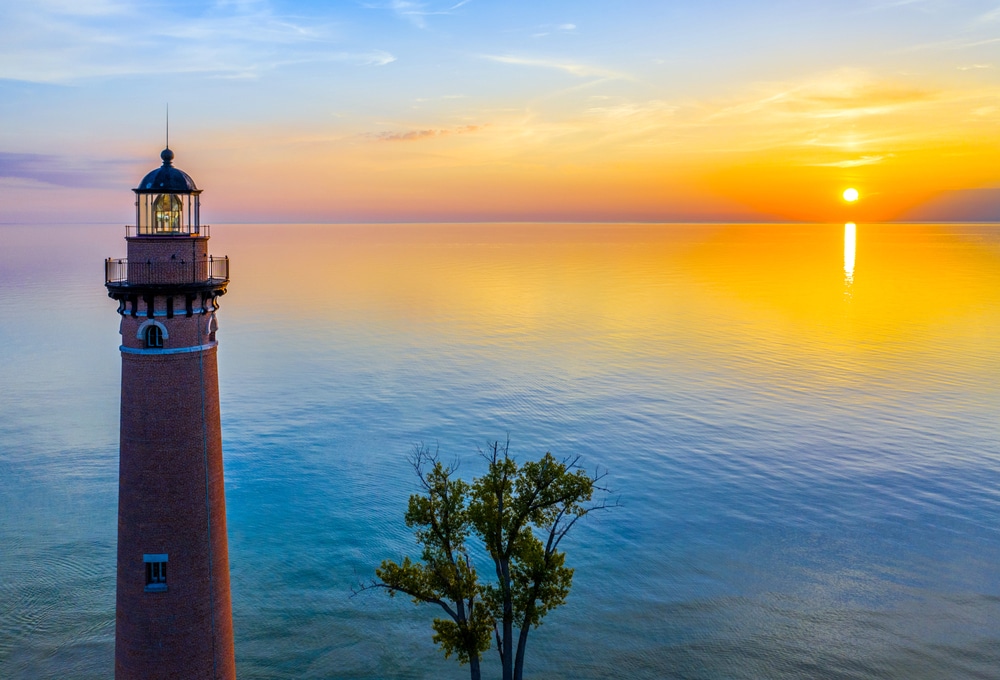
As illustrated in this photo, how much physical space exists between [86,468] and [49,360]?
35045 millimetres

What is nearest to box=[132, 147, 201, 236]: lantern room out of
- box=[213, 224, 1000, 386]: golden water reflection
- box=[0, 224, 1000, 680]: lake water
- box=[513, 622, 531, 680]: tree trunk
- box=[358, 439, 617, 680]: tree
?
box=[358, 439, 617, 680]: tree

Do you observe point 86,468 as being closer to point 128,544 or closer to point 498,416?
point 498,416

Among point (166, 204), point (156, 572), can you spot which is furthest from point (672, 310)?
point (156, 572)

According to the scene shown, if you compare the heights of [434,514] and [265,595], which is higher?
[434,514]

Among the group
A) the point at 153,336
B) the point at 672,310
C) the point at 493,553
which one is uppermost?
the point at 672,310

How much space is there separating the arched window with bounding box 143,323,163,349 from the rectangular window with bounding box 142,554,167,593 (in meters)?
6.05

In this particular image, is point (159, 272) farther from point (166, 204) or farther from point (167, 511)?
point (167, 511)

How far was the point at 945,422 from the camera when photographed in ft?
206

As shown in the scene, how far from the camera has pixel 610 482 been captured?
51906 millimetres

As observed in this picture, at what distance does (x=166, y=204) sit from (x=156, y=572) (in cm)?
1093

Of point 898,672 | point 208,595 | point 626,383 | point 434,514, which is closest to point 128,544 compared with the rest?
point 208,595

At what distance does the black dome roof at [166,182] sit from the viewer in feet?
76.3

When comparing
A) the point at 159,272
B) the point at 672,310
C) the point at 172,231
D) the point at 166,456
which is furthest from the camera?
the point at 672,310

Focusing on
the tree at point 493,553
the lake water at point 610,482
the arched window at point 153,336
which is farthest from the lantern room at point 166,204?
the lake water at point 610,482
